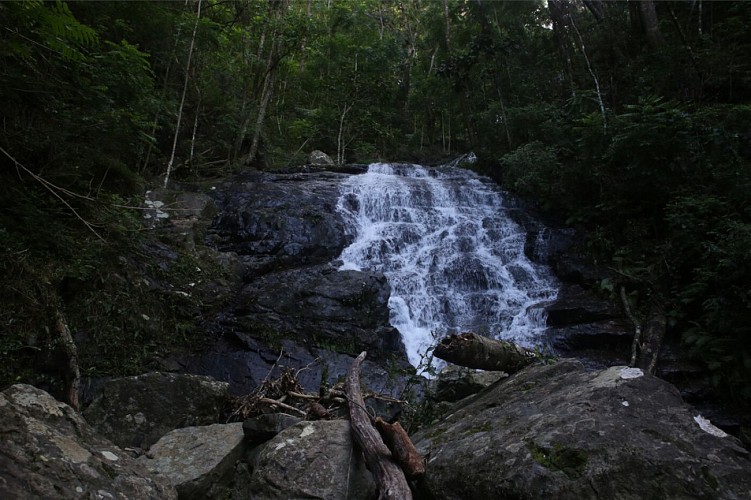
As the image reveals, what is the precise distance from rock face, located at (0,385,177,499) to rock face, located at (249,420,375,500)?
1.94 ft

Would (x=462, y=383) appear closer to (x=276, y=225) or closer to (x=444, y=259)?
(x=444, y=259)

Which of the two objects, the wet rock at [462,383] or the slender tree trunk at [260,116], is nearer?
the wet rock at [462,383]

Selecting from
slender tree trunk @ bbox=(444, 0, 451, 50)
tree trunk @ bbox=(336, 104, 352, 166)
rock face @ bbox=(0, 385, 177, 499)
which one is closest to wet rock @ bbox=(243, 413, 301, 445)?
rock face @ bbox=(0, 385, 177, 499)

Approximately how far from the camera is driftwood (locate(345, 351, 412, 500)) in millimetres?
2580

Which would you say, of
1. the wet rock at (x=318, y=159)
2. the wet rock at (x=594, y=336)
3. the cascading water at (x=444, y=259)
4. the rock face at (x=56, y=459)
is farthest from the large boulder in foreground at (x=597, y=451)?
the wet rock at (x=318, y=159)

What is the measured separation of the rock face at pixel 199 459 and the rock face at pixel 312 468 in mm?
476

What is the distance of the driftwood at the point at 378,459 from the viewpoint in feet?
8.46

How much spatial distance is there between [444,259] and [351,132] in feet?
43.9

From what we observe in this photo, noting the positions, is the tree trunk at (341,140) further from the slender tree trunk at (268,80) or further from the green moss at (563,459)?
the green moss at (563,459)

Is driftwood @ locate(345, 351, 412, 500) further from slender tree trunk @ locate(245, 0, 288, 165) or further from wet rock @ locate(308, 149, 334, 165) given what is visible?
wet rock @ locate(308, 149, 334, 165)

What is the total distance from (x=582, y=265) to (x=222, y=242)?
858 centimetres

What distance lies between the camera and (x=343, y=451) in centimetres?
299

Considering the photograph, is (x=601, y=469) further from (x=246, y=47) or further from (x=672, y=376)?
(x=246, y=47)

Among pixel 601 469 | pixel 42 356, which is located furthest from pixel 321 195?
pixel 601 469
